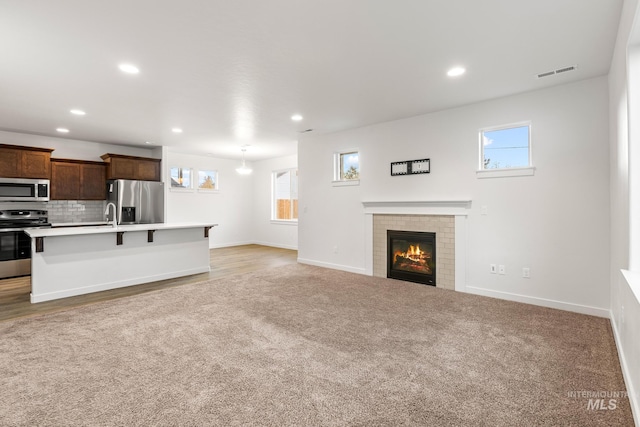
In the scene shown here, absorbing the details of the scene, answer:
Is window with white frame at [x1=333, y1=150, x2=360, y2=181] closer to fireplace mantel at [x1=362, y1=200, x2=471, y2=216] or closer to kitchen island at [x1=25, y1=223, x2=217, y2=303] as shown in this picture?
fireplace mantel at [x1=362, y1=200, x2=471, y2=216]

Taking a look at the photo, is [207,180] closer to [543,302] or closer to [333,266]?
[333,266]

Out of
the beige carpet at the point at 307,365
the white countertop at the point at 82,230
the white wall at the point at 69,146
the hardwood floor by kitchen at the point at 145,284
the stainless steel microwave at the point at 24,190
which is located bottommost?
the beige carpet at the point at 307,365

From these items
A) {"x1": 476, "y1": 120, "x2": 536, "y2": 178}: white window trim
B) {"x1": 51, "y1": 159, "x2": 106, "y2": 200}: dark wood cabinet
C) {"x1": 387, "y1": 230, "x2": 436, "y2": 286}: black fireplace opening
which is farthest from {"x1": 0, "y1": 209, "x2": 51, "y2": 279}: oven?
{"x1": 476, "y1": 120, "x2": 536, "y2": 178}: white window trim

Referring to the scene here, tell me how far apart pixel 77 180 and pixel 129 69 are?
4748 millimetres

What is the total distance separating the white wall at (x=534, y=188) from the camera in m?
3.62

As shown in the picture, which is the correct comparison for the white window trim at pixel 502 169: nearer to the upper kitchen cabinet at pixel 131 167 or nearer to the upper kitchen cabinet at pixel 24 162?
the upper kitchen cabinet at pixel 131 167

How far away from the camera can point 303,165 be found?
688 cm

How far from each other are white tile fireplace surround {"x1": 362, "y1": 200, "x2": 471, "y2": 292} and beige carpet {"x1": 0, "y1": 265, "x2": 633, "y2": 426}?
0.75 meters

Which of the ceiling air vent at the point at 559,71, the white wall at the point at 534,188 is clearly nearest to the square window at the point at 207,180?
the white wall at the point at 534,188

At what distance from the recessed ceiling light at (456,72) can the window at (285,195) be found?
19.6 feet

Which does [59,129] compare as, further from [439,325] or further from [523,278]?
[523,278]

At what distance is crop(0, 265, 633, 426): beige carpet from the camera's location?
1918mm

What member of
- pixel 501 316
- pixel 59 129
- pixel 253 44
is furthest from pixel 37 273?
pixel 501 316

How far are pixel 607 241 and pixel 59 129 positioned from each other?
891 centimetres
